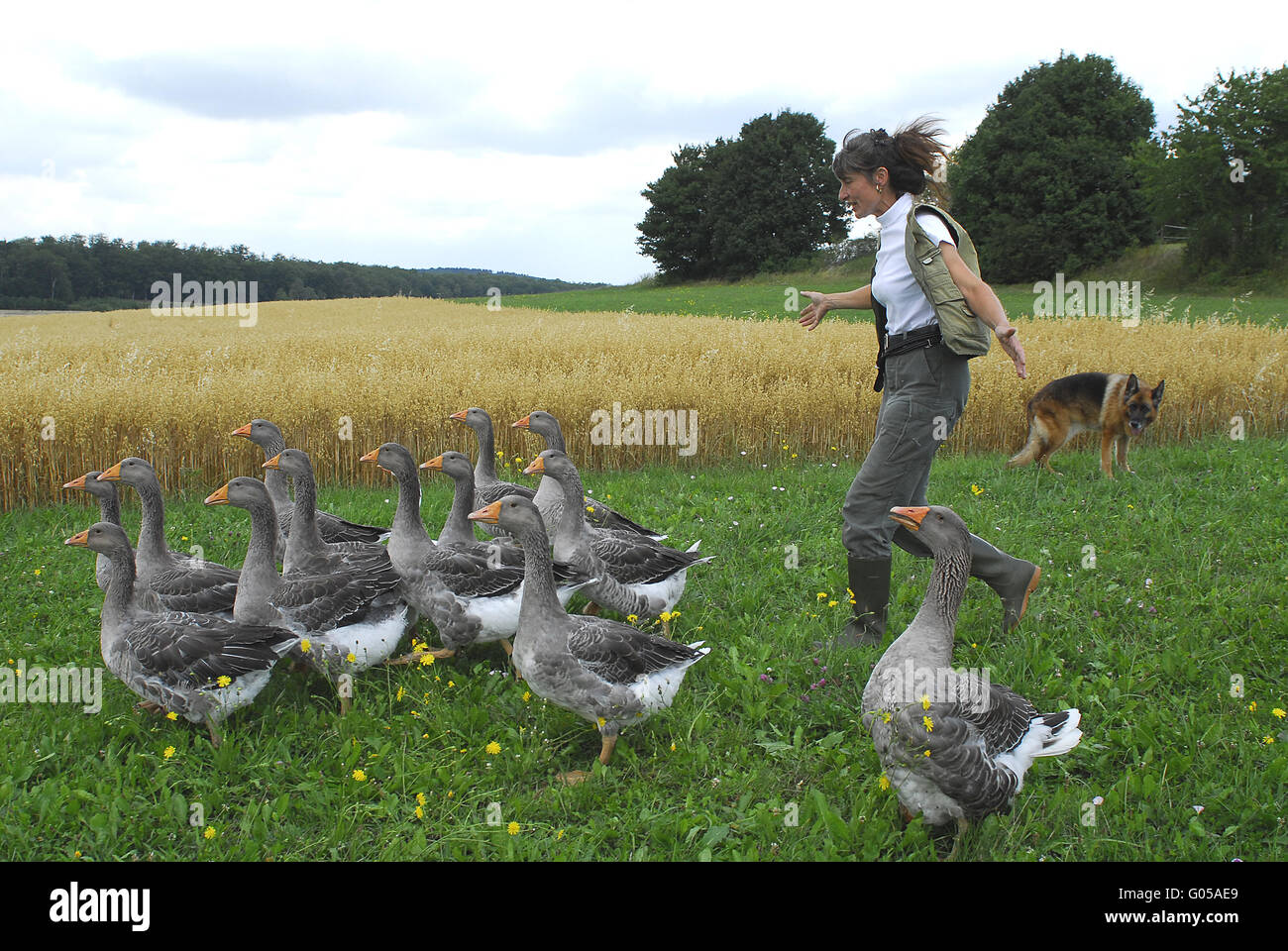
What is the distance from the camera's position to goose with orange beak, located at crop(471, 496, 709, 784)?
15.1ft

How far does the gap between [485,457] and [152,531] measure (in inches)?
127

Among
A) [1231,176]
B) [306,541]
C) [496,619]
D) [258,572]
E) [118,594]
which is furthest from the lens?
[1231,176]

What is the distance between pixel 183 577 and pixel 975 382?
1159cm

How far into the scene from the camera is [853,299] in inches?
243

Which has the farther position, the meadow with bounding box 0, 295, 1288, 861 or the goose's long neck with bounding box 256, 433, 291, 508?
the goose's long neck with bounding box 256, 433, 291, 508

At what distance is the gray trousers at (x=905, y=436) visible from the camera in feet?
17.6

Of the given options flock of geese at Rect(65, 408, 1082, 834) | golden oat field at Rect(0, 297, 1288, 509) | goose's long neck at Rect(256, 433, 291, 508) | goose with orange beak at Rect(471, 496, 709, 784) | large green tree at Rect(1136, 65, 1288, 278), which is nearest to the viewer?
flock of geese at Rect(65, 408, 1082, 834)

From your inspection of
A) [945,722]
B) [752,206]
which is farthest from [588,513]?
[752,206]

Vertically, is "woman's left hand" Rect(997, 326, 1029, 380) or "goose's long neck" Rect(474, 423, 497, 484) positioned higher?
"woman's left hand" Rect(997, 326, 1029, 380)

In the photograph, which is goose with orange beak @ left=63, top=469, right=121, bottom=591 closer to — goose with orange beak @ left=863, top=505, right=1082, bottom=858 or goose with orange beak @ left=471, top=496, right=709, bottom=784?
goose with orange beak @ left=471, top=496, right=709, bottom=784

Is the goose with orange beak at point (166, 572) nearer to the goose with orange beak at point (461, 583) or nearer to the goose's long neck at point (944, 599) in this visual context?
the goose with orange beak at point (461, 583)

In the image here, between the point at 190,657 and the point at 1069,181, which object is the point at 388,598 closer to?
the point at 190,657

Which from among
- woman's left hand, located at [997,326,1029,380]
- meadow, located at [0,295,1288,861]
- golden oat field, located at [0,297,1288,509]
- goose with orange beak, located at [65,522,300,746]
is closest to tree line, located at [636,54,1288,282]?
golden oat field, located at [0,297,1288,509]

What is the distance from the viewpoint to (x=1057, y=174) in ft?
162
